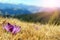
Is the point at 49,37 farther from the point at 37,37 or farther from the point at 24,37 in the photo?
the point at 24,37

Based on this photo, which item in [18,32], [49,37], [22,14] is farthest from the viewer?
[22,14]

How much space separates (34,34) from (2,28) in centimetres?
37

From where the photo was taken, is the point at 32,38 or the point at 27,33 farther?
the point at 27,33

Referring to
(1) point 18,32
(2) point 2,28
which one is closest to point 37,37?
(1) point 18,32

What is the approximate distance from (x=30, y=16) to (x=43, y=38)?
17.2 ft

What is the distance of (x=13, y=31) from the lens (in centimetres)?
242

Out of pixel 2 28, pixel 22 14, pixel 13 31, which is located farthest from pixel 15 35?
pixel 22 14

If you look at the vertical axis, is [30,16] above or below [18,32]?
below

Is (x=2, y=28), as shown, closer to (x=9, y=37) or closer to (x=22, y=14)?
(x=9, y=37)

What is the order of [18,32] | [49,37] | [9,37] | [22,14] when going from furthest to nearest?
[22,14] → [49,37] → [18,32] → [9,37]

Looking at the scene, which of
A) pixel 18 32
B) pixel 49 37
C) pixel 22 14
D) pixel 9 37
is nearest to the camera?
pixel 9 37

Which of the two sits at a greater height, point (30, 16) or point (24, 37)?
point (24, 37)

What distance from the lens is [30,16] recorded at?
774cm

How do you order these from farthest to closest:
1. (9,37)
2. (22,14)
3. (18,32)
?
(22,14), (18,32), (9,37)
